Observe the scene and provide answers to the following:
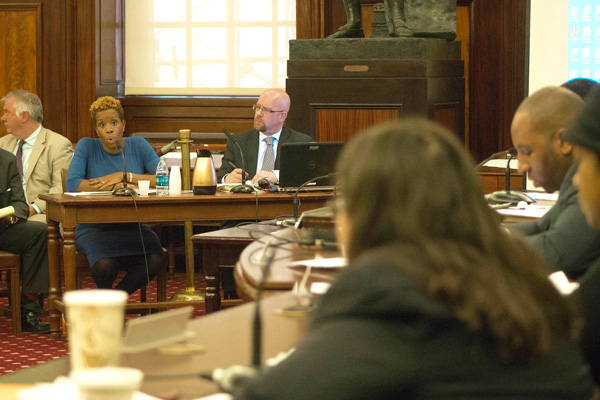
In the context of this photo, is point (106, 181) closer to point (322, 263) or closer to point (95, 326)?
point (322, 263)

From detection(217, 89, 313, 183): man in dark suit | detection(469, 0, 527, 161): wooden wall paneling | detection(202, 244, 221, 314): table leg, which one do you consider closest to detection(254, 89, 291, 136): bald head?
detection(217, 89, 313, 183): man in dark suit

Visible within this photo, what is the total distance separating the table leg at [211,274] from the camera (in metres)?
3.45

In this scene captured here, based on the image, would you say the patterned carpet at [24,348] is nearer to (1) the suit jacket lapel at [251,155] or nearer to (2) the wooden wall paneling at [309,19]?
(1) the suit jacket lapel at [251,155]

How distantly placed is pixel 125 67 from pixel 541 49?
3672mm

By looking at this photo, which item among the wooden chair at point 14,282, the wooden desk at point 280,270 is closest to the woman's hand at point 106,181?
the wooden chair at point 14,282

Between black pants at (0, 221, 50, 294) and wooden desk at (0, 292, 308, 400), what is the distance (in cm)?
335

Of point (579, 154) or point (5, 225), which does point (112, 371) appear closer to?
point (579, 154)

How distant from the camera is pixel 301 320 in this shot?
1.77m

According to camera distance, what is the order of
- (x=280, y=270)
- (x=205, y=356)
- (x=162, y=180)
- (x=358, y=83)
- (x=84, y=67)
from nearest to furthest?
(x=205, y=356), (x=280, y=270), (x=162, y=180), (x=358, y=83), (x=84, y=67)

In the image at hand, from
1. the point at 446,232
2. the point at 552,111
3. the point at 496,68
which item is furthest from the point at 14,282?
the point at 496,68

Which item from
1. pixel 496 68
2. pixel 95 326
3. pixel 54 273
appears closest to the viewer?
pixel 95 326

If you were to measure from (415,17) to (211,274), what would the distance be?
326 centimetres

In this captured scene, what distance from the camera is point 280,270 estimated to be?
232cm

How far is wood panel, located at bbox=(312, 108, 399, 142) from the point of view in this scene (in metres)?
5.89
